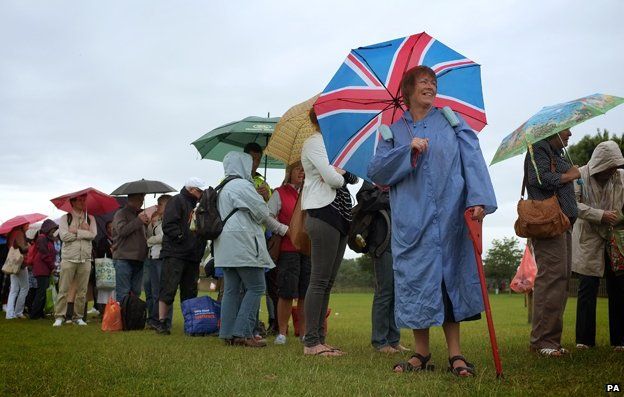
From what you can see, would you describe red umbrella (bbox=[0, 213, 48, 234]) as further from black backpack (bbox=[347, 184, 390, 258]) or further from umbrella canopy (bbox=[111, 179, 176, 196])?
black backpack (bbox=[347, 184, 390, 258])

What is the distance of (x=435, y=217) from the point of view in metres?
5.09

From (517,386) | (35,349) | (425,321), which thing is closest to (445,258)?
(425,321)

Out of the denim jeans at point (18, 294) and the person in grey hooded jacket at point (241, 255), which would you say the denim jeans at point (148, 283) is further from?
the person in grey hooded jacket at point (241, 255)

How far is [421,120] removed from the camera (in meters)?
5.43

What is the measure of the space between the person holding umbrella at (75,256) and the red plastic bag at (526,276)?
7744mm

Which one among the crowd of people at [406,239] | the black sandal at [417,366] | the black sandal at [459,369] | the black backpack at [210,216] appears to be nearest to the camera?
the black sandal at [459,369]

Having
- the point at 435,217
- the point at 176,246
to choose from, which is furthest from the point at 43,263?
the point at 435,217

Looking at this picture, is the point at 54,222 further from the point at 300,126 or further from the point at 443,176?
the point at 443,176

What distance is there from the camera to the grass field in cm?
437

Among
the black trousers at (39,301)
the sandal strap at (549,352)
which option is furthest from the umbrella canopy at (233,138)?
the black trousers at (39,301)

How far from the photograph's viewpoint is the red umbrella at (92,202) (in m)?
12.4

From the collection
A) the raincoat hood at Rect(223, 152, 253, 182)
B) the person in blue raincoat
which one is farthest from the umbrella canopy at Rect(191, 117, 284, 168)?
the person in blue raincoat

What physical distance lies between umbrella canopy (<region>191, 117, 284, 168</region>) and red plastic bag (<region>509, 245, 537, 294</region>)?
497 cm

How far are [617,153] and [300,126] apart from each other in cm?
338
